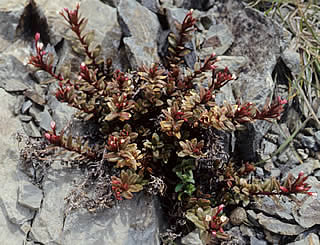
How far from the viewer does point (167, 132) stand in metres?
3.14

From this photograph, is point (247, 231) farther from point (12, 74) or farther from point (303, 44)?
point (12, 74)

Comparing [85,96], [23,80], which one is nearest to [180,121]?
[85,96]

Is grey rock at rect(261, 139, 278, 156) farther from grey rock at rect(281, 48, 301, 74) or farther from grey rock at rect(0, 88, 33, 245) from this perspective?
grey rock at rect(0, 88, 33, 245)

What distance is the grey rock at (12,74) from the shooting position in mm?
3746

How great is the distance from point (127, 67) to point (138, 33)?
429mm

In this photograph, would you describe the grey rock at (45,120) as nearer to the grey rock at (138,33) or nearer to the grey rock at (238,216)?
the grey rock at (138,33)

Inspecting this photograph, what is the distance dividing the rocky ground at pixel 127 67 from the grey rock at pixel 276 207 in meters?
0.01

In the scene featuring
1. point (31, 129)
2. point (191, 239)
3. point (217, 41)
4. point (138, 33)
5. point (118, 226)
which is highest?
point (138, 33)

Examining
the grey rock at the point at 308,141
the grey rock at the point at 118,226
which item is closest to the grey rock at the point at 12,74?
the grey rock at the point at 118,226

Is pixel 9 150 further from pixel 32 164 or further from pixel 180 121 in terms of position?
pixel 180 121

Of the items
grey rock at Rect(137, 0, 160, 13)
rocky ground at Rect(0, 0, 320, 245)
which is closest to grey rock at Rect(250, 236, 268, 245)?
rocky ground at Rect(0, 0, 320, 245)

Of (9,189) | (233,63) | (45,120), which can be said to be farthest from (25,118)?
(233,63)

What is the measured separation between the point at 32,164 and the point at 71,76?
113 cm

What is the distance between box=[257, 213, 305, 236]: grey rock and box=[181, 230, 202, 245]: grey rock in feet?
2.22
